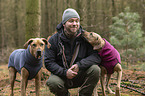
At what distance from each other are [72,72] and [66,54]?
0.43 metres

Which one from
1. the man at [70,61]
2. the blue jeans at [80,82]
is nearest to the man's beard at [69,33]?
the man at [70,61]

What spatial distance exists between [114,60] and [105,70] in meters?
0.34

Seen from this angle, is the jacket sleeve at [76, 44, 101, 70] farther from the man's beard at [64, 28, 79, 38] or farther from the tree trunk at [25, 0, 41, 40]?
the tree trunk at [25, 0, 41, 40]

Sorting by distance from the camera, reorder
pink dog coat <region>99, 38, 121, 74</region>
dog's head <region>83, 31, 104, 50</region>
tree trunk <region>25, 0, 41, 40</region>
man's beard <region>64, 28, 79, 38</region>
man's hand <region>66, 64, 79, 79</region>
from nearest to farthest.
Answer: man's hand <region>66, 64, 79, 79</region> < man's beard <region>64, 28, 79, 38</region> < dog's head <region>83, 31, 104, 50</region> < pink dog coat <region>99, 38, 121, 74</region> < tree trunk <region>25, 0, 41, 40</region>

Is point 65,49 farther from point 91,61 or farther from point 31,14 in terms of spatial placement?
point 31,14

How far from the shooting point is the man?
2844 mm

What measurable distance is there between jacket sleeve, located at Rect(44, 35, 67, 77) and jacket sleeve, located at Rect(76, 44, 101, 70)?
1.18ft

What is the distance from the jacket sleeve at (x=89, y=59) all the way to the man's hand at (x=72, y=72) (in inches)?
3.6

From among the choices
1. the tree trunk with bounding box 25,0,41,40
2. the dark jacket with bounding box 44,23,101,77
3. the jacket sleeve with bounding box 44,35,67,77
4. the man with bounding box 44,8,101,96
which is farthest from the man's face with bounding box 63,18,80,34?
the tree trunk with bounding box 25,0,41,40

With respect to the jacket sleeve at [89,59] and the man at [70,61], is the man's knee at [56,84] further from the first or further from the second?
the jacket sleeve at [89,59]

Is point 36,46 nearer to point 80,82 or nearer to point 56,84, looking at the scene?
point 56,84

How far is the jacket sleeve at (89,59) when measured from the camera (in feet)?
9.47

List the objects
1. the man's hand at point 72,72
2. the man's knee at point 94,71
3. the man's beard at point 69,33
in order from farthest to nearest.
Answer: the man's beard at point 69,33 < the man's knee at point 94,71 < the man's hand at point 72,72

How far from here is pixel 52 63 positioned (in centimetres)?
292
